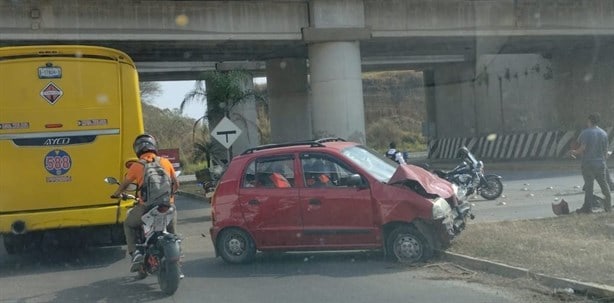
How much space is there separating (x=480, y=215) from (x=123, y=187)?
771cm

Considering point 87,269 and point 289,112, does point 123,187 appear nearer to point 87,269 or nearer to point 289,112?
point 87,269

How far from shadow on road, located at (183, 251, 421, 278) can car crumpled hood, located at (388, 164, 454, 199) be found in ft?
3.51

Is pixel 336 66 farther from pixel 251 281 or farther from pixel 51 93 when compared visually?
pixel 251 281

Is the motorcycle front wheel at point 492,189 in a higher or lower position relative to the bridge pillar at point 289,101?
lower

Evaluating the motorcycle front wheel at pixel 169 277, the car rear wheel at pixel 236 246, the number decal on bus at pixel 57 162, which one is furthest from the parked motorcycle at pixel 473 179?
the motorcycle front wheel at pixel 169 277

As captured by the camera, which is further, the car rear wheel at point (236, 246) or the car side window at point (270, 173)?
the car rear wheel at point (236, 246)

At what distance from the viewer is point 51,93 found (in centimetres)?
1119

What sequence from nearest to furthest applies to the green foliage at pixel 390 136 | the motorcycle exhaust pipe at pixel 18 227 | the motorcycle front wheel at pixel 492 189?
1. the motorcycle exhaust pipe at pixel 18 227
2. the motorcycle front wheel at pixel 492 189
3. the green foliage at pixel 390 136

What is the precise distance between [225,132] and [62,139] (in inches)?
404

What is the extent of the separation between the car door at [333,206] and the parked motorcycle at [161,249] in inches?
78.0

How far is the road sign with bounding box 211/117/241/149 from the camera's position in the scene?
838 inches

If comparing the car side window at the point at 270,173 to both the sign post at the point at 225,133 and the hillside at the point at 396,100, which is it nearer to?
the sign post at the point at 225,133

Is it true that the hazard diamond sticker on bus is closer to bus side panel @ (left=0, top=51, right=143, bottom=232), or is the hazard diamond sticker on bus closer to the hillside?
bus side panel @ (left=0, top=51, right=143, bottom=232)

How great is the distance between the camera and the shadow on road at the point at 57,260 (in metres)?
11.2
